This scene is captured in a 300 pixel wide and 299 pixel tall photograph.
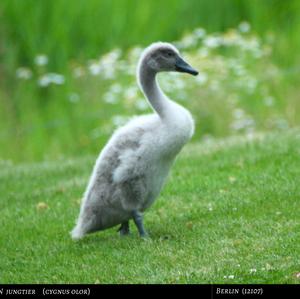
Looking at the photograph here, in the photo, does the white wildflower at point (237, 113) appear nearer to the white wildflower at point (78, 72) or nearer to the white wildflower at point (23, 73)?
the white wildflower at point (78, 72)

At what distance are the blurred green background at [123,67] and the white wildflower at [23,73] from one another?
24 millimetres

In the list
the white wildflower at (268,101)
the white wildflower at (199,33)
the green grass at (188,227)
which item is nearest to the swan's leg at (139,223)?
the green grass at (188,227)

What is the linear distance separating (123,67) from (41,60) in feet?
4.68

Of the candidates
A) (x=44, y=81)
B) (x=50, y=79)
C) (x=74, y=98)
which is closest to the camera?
(x=74, y=98)

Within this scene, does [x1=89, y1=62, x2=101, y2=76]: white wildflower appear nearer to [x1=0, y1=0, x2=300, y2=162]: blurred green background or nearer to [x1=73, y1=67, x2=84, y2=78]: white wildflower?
[x1=0, y1=0, x2=300, y2=162]: blurred green background

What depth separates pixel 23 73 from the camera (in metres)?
15.7

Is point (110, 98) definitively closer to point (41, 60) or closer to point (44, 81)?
point (44, 81)

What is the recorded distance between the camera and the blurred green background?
15.2m

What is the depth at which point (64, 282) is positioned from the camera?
7367 millimetres

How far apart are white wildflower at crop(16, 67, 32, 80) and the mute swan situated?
293 inches

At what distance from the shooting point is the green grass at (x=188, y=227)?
7348 millimetres

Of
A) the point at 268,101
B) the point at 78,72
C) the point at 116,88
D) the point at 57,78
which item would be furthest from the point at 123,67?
the point at 268,101

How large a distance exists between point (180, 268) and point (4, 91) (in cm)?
921

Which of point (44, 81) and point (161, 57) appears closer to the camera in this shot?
point (161, 57)
